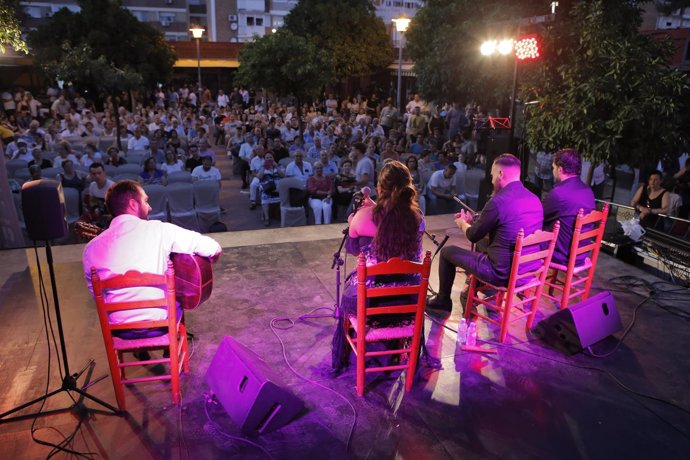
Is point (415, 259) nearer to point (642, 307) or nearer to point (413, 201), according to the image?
point (413, 201)

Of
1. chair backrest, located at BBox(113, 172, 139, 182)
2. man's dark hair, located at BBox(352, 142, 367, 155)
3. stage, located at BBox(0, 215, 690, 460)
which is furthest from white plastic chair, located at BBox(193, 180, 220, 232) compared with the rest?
man's dark hair, located at BBox(352, 142, 367, 155)

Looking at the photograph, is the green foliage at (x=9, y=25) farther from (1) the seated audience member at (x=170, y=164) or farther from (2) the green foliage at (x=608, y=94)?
(2) the green foliage at (x=608, y=94)

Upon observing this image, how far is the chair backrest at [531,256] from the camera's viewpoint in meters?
3.50

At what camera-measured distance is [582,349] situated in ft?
11.8

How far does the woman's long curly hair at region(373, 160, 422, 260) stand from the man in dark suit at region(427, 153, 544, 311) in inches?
29.9

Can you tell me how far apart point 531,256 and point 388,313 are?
1185 millimetres

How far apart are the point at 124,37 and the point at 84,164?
6.81 m

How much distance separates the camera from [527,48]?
18.6ft

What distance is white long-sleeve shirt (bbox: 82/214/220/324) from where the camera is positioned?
287 cm

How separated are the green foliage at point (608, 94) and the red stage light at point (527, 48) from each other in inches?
5.9

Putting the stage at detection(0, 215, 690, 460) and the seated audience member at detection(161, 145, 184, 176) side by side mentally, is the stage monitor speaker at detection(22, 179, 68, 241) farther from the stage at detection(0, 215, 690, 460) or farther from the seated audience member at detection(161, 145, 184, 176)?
the seated audience member at detection(161, 145, 184, 176)

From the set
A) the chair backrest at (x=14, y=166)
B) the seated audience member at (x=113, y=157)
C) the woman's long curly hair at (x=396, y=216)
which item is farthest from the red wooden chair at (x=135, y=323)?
the chair backrest at (x=14, y=166)

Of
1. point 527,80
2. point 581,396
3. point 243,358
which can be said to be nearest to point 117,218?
point 243,358

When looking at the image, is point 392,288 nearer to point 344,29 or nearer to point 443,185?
Result: point 443,185
